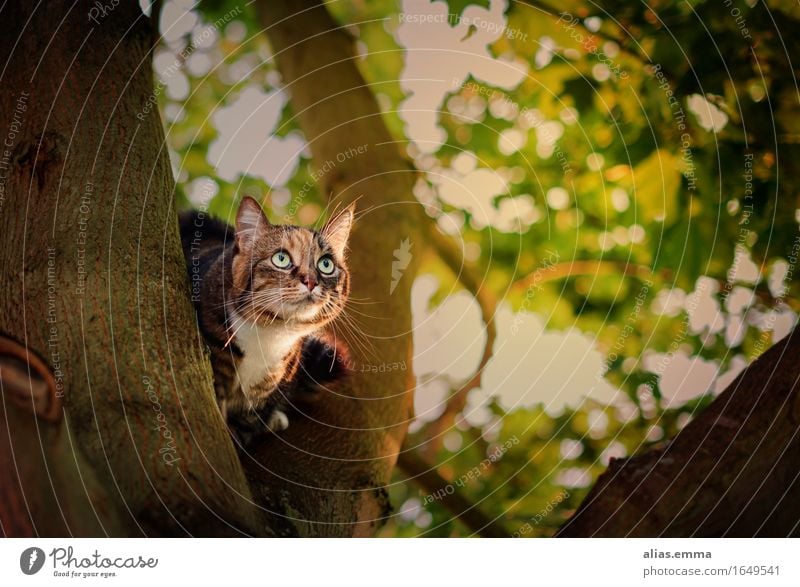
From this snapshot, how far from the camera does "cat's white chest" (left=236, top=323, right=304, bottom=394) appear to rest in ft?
5.17

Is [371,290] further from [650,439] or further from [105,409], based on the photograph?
[650,439]

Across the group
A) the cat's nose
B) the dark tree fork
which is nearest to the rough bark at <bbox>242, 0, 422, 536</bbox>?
the dark tree fork

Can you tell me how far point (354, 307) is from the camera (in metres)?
1.64

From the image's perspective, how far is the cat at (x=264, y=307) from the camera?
5.11ft

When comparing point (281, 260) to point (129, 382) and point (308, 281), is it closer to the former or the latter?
point (308, 281)

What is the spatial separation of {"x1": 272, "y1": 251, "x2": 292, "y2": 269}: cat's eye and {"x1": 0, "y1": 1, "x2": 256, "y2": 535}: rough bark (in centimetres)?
36

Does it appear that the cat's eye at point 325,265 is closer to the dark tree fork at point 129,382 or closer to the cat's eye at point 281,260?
the cat's eye at point 281,260

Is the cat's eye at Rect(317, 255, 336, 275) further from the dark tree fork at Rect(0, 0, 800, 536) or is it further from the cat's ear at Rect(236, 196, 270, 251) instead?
the dark tree fork at Rect(0, 0, 800, 536)

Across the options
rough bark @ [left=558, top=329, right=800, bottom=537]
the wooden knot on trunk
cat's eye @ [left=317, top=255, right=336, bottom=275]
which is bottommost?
rough bark @ [left=558, top=329, right=800, bottom=537]

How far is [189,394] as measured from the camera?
3.80ft

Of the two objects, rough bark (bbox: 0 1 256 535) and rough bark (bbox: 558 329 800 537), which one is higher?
rough bark (bbox: 0 1 256 535)

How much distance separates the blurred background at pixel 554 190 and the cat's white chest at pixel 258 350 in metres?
0.35

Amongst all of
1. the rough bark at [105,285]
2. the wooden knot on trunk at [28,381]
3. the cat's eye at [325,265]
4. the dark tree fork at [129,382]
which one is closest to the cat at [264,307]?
the cat's eye at [325,265]
